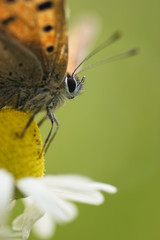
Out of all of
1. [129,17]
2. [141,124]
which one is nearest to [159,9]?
[129,17]

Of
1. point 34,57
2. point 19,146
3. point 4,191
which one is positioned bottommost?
point 19,146

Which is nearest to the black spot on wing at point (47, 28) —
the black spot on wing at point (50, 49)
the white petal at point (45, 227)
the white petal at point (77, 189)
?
the black spot on wing at point (50, 49)

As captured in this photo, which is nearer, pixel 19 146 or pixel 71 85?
pixel 19 146

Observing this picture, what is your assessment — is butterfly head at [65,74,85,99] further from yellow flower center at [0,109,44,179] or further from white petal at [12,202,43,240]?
white petal at [12,202,43,240]

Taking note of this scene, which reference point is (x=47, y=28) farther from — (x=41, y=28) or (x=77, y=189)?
(x=77, y=189)

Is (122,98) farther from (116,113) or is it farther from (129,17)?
(129,17)

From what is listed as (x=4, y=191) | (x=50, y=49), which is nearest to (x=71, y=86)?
(x=50, y=49)
